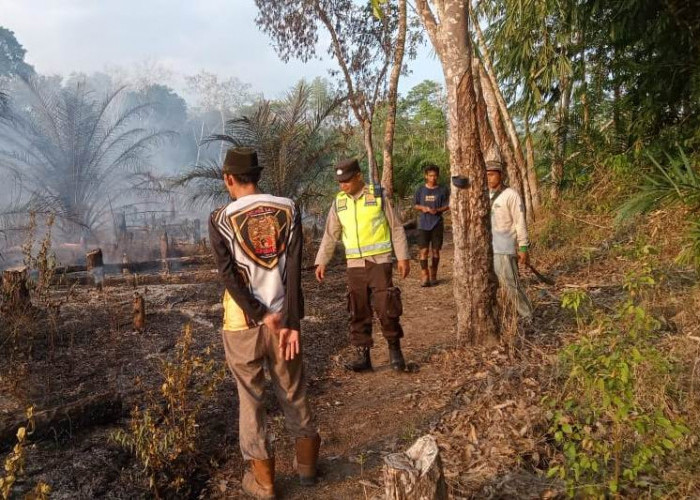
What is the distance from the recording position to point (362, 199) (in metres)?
4.80

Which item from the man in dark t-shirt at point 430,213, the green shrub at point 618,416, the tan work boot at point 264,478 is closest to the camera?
the green shrub at point 618,416

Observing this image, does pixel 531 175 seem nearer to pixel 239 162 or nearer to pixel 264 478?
pixel 239 162

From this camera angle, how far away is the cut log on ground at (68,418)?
151 inches

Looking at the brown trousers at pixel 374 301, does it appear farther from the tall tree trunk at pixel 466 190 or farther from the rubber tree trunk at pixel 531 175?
the rubber tree trunk at pixel 531 175

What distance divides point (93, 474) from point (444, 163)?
14.9 meters

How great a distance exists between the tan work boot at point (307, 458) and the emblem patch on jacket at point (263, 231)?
3.53ft

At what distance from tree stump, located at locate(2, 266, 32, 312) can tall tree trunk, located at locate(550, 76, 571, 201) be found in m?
9.43

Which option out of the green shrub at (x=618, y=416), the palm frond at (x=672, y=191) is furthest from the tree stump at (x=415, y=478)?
the palm frond at (x=672, y=191)

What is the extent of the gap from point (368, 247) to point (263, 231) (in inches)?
74.8

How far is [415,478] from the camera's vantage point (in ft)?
7.41

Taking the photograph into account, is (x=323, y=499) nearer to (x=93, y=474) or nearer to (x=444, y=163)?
(x=93, y=474)

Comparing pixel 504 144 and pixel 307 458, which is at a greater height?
pixel 504 144

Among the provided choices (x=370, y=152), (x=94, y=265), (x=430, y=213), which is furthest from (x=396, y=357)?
(x=370, y=152)

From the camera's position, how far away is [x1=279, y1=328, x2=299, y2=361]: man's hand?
312 centimetres
